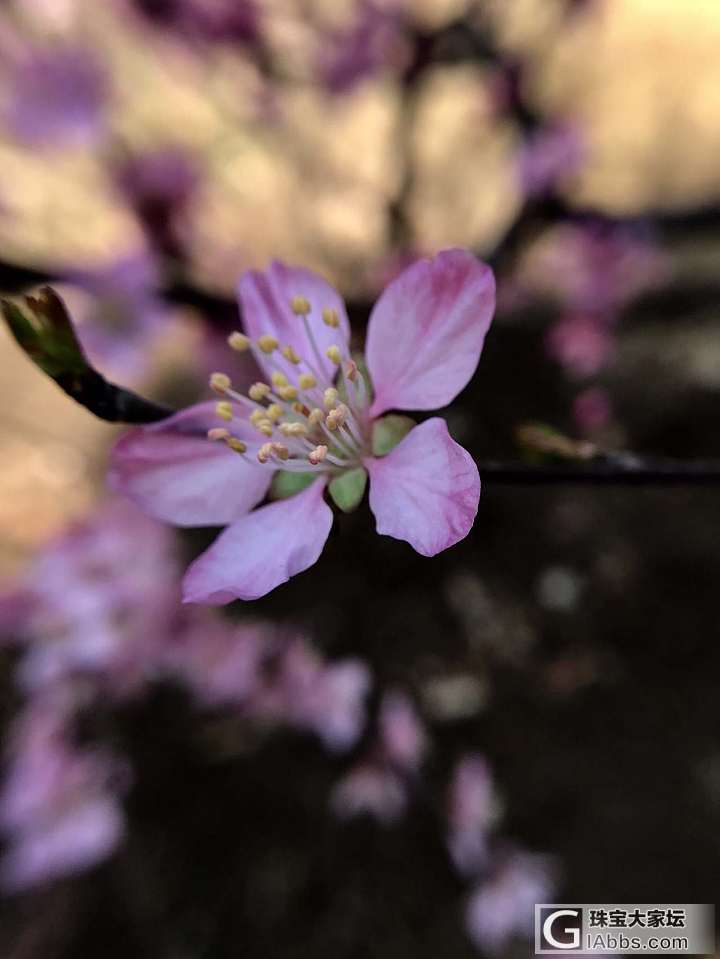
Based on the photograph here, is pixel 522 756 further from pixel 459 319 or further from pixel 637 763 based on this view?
pixel 459 319

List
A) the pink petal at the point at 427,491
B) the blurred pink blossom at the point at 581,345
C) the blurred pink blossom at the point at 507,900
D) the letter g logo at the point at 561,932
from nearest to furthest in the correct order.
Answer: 1. the pink petal at the point at 427,491
2. the letter g logo at the point at 561,932
3. the blurred pink blossom at the point at 507,900
4. the blurred pink blossom at the point at 581,345

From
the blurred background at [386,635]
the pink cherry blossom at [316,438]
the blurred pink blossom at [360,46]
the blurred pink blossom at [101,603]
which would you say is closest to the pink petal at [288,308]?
the pink cherry blossom at [316,438]

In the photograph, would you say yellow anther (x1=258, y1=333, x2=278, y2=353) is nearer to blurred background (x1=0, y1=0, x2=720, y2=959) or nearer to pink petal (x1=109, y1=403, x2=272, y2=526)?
pink petal (x1=109, y1=403, x2=272, y2=526)

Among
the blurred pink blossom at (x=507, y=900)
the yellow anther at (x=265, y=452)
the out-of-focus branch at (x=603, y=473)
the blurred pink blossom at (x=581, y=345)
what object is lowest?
the blurred pink blossom at (x=507, y=900)

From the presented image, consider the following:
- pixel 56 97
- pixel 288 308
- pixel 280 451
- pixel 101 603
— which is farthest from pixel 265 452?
pixel 56 97

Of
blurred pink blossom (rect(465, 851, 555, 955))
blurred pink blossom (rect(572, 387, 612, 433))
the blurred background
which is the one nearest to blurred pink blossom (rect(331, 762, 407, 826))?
the blurred background

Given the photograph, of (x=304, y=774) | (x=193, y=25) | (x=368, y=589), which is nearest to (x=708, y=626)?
(x=368, y=589)

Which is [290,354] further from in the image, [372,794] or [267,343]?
[372,794]

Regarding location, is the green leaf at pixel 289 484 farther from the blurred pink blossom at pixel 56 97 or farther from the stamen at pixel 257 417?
the blurred pink blossom at pixel 56 97
